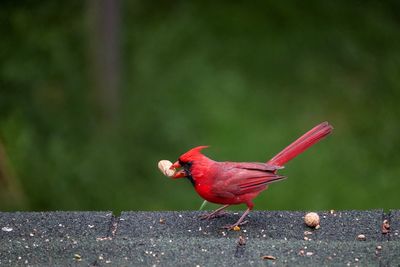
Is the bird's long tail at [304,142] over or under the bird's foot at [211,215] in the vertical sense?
over

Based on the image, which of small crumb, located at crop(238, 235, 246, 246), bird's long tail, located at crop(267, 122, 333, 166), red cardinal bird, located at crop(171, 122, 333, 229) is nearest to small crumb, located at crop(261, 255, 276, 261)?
small crumb, located at crop(238, 235, 246, 246)

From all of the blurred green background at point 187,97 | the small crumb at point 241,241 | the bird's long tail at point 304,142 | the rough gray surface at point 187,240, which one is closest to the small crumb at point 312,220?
the rough gray surface at point 187,240

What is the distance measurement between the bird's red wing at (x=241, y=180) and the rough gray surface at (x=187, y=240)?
5.7 inches

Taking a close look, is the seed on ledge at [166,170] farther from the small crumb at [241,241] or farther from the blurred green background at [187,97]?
Result: the blurred green background at [187,97]

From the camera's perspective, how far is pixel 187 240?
4047 millimetres

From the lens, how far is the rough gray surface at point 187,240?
12.6 feet

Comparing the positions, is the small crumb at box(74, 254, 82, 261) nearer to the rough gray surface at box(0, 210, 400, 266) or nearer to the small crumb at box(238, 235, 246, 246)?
the rough gray surface at box(0, 210, 400, 266)

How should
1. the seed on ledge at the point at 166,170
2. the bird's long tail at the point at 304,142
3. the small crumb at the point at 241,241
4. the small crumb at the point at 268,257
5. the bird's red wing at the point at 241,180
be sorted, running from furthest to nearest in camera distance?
the bird's long tail at the point at 304,142 → the seed on ledge at the point at 166,170 → the bird's red wing at the point at 241,180 → the small crumb at the point at 241,241 → the small crumb at the point at 268,257

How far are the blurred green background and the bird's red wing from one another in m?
3.34

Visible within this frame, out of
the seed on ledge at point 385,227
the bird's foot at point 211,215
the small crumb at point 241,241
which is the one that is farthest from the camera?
the bird's foot at point 211,215

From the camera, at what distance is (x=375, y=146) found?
8664mm

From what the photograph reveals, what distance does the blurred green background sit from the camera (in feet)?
26.2

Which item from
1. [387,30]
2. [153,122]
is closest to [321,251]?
[153,122]

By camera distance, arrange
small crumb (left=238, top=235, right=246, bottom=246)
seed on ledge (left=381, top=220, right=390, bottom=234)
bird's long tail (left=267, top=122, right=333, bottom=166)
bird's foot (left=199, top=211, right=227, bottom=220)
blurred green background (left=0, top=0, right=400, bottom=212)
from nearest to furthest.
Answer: small crumb (left=238, top=235, right=246, bottom=246) → seed on ledge (left=381, top=220, right=390, bottom=234) → bird's foot (left=199, top=211, right=227, bottom=220) → bird's long tail (left=267, top=122, right=333, bottom=166) → blurred green background (left=0, top=0, right=400, bottom=212)
